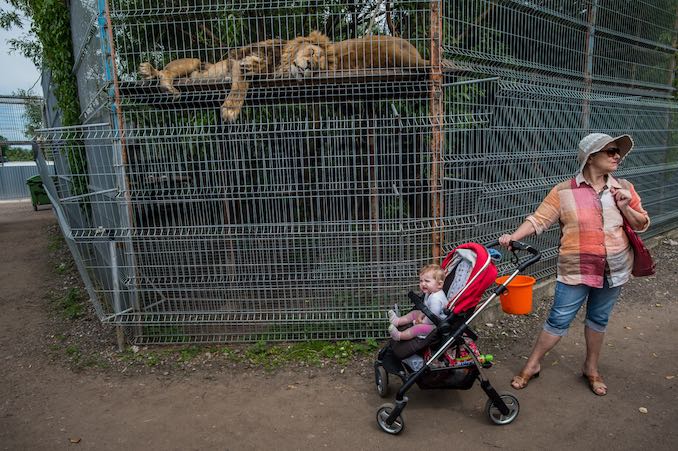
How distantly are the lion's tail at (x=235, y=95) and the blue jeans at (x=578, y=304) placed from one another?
3107 mm

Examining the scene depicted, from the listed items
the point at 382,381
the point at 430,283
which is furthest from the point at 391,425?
the point at 430,283

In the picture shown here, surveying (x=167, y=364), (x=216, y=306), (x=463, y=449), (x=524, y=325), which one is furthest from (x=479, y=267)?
(x=167, y=364)

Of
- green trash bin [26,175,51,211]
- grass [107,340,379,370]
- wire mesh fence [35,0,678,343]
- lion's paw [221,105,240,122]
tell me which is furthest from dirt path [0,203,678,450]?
green trash bin [26,175,51,211]

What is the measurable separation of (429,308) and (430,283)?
180mm

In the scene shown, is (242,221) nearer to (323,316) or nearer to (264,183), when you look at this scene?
(264,183)

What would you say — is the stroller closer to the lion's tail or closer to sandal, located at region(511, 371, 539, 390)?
sandal, located at region(511, 371, 539, 390)

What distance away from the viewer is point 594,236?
3365mm

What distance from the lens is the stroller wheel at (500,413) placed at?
10.6 ft

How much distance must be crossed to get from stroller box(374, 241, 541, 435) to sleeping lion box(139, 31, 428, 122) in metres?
1.96

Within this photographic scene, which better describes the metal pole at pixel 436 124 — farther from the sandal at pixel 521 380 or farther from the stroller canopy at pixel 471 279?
the sandal at pixel 521 380

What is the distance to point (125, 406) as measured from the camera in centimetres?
371

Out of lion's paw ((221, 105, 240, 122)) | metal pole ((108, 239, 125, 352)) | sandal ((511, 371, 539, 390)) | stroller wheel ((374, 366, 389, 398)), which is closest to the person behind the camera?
stroller wheel ((374, 366, 389, 398))

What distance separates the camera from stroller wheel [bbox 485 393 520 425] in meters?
3.24

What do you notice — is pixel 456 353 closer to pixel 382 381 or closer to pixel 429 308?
pixel 429 308
